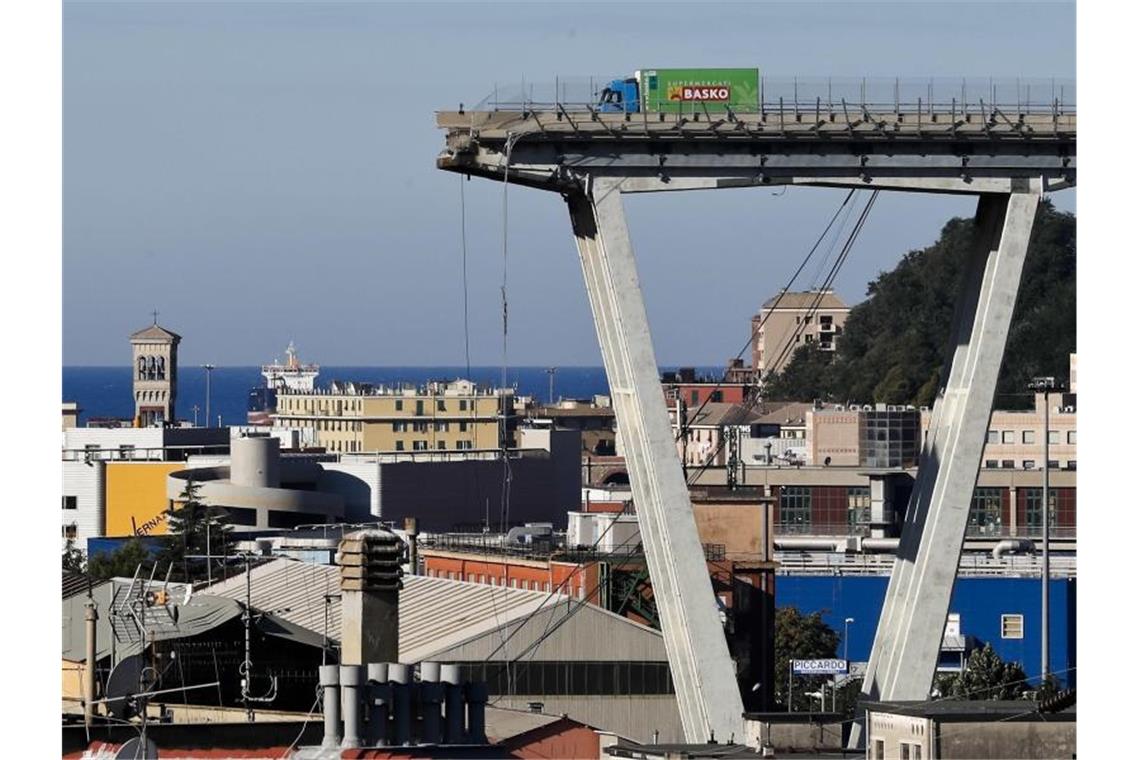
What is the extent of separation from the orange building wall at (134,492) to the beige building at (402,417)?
102 ft

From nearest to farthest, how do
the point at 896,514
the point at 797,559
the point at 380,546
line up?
the point at 380,546
the point at 797,559
the point at 896,514

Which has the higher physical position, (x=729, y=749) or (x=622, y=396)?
(x=622, y=396)

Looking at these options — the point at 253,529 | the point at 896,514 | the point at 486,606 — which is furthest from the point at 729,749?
the point at 253,529

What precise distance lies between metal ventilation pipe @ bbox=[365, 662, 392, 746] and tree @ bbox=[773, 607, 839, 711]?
39.9 meters

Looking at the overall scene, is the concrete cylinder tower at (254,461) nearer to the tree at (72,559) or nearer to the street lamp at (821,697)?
the tree at (72,559)

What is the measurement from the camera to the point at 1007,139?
36250mm

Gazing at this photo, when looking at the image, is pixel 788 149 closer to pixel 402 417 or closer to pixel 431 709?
pixel 431 709

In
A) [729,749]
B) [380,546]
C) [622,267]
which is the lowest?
[729,749]

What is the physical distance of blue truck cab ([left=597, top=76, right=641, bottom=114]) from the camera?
117ft

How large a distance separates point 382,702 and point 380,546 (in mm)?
3568

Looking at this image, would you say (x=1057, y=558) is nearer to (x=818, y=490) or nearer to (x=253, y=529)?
(x=818, y=490)

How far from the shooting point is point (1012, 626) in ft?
252

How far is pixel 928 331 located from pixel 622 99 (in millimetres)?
114573

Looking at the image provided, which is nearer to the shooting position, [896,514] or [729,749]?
[729,749]
